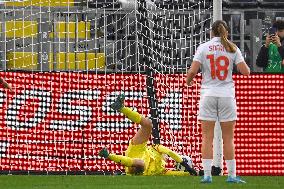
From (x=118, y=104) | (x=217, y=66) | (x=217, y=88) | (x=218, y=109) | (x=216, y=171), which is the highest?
(x=217, y=66)

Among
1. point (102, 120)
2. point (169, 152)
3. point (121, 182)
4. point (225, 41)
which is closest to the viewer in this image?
point (225, 41)

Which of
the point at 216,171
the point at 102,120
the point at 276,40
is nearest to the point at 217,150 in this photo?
the point at 216,171

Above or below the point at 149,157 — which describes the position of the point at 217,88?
above

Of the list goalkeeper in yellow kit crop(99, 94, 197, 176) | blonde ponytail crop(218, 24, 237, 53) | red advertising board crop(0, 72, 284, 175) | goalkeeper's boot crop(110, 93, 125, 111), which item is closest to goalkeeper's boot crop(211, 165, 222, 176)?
goalkeeper in yellow kit crop(99, 94, 197, 176)

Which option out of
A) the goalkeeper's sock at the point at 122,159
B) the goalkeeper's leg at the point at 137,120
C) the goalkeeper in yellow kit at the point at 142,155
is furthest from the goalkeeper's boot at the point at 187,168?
the goalkeeper's sock at the point at 122,159

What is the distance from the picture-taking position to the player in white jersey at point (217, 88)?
13719 millimetres

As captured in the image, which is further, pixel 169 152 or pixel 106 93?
pixel 106 93

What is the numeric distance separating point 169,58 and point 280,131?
87.3 inches

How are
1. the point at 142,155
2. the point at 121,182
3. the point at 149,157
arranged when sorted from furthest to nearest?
the point at 149,157 < the point at 142,155 < the point at 121,182

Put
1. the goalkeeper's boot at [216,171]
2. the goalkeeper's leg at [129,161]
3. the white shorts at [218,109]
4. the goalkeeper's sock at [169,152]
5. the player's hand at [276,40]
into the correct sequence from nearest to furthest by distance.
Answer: the white shorts at [218,109], the goalkeeper's leg at [129,161], the goalkeeper's sock at [169,152], the goalkeeper's boot at [216,171], the player's hand at [276,40]

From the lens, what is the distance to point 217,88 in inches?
541

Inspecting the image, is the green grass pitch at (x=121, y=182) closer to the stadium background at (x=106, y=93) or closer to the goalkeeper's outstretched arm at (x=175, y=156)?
the goalkeeper's outstretched arm at (x=175, y=156)

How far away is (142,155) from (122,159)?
0.41m

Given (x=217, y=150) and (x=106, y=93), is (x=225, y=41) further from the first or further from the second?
(x=106, y=93)
